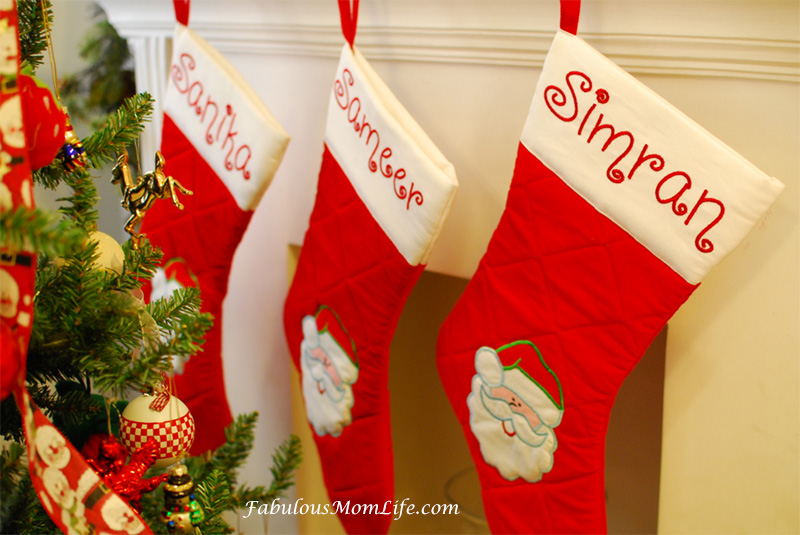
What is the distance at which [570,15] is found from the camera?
862 mm

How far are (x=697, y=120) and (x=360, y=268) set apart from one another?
19.7 inches

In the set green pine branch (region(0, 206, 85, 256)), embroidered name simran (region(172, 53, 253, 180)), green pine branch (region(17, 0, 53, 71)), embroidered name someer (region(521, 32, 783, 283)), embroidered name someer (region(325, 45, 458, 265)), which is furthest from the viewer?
embroidered name simran (region(172, 53, 253, 180))

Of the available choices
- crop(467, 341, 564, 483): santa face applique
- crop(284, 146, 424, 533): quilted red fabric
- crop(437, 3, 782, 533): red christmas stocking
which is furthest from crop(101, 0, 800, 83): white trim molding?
crop(467, 341, 564, 483): santa face applique

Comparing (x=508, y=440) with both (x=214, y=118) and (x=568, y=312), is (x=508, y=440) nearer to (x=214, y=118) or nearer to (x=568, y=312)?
(x=568, y=312)

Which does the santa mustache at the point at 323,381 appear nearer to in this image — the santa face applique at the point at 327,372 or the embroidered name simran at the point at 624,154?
the santa face applique at the point at 327,372

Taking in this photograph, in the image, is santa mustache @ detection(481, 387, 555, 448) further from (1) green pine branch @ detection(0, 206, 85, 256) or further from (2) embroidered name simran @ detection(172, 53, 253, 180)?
(1) green pine branch @ detection(0, 206, 85, 256)

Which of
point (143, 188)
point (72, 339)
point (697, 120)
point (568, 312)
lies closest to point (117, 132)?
point (143, 188)

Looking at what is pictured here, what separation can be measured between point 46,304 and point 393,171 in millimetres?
496

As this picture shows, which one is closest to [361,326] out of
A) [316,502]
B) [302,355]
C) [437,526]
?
[302,355]

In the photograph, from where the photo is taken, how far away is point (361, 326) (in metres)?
1.09

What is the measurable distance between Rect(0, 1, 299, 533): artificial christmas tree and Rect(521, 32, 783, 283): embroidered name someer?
1.58ft

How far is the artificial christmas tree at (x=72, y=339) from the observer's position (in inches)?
19.6

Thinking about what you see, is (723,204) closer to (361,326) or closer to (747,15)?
(747,15)

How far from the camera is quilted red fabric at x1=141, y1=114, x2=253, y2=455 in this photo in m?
1.21
